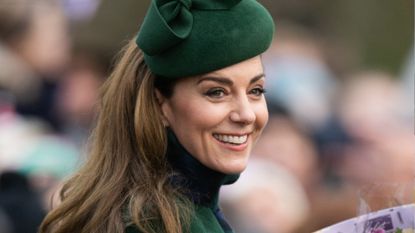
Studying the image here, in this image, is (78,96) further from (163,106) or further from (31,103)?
(163,106)

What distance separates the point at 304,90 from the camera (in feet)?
34.6

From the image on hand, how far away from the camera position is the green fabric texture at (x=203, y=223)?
4.41 metres

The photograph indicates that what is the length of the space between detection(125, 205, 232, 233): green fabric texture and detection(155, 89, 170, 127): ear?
328 mm

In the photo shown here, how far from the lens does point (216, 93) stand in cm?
445

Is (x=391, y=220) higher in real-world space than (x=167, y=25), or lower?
lower

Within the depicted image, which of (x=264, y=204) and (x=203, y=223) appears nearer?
(x=203, y=223)

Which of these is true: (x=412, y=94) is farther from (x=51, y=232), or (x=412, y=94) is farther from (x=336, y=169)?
(x=51, y=232)

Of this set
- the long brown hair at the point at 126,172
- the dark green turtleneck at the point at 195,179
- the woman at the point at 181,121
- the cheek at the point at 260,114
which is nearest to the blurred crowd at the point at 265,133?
the long brown hair at the point at 126,172

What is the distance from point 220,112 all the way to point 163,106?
0.83ft

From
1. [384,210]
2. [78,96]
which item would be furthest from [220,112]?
[78,96]

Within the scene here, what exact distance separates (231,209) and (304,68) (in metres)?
3.84

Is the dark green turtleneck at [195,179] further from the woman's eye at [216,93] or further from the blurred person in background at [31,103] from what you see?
the blurred person in background at [31,103]

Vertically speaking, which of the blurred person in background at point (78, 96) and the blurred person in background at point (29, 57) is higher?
the blurred person in background at point (29, 57)

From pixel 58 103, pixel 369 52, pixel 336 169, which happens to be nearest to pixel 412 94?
pixel 336 169
